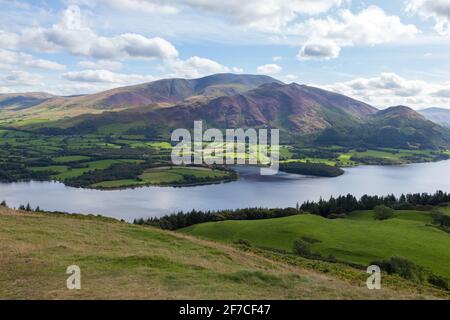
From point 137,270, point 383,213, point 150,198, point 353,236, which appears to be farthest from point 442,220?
point 137,270

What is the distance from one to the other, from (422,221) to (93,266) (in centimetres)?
10739

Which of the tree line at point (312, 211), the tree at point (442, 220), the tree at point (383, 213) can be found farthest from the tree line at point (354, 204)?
the tree at point (442, 220)

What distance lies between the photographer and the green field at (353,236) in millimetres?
80000

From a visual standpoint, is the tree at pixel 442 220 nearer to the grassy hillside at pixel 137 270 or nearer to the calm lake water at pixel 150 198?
the calm lake water at pixel 150 198

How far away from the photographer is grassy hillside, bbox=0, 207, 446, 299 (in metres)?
23.6

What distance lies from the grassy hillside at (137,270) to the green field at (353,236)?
40.2 m

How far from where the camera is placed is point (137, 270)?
29.3 metres

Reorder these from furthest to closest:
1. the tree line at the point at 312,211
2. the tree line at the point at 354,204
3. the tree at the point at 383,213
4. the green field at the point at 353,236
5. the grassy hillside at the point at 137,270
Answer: the tree line at the point at 354,204 → the tree at the point at 383,213 → the tree line at the point at 312,211 → the green field at the point at 353,236 → the grassy hillside at the point at 137,270

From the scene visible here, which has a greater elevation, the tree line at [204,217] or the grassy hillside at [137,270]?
the grassy hillside at [137,270]

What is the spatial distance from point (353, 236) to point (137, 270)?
242 ft

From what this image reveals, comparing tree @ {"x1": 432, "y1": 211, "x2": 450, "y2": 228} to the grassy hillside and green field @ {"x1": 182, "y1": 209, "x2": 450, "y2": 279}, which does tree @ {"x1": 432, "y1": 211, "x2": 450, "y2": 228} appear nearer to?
green field @ {"x1": 182, "y1": 209, "x2": 450, "y2": 279}
